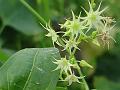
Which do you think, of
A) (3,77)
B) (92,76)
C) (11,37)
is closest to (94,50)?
(92,76)

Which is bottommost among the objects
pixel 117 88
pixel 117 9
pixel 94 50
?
pixel 117 88

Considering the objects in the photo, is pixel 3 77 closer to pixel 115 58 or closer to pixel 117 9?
pixel 117 9

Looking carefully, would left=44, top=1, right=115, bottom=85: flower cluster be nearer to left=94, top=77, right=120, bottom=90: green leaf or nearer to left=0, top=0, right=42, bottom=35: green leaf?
left=94, top=77, right=120, bottom=90: green leaf

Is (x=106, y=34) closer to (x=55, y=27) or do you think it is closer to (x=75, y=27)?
(x=75, y=27)

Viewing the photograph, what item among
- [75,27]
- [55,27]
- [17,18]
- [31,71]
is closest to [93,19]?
[75,27]

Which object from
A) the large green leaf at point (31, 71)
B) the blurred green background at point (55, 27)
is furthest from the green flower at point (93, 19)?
the blurred green background at point (55, 27)

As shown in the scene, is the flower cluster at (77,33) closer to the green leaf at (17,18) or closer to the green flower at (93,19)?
the green flower at (93,19)
